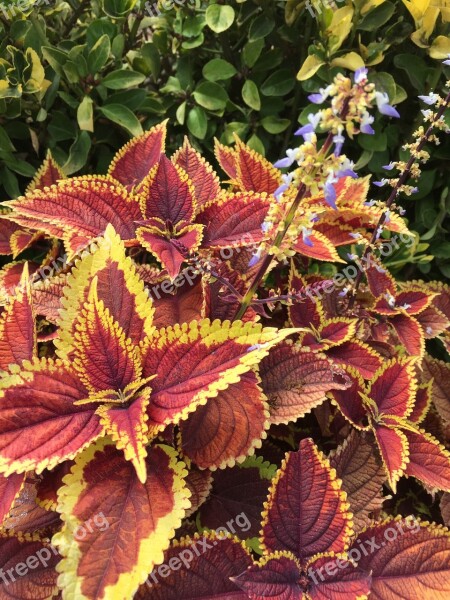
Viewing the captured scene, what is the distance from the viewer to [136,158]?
3.95ft

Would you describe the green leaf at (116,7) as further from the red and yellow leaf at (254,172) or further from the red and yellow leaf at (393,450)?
the red and yellow leaf at (393,450)

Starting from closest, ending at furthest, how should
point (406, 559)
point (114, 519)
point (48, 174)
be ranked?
point (114, 519) < point (406, 559) < point (48, 174)

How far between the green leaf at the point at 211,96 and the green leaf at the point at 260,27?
145 millimetres

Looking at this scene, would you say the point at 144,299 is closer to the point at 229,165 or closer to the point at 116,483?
the point at 116,483

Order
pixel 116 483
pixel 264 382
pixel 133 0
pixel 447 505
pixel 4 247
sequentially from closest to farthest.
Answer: pixel 116 483, pixel 264 382, pixel 447 505, pixel 4 247, pixel 133 0

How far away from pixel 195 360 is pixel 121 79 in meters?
0.90

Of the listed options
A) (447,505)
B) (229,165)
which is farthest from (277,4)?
(447,505)

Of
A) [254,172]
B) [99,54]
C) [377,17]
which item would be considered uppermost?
[377,17]

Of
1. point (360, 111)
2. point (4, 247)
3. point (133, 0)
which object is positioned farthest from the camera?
point (133, 0)

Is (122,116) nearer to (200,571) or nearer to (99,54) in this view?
(99,54)

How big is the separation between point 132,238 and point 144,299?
0.85 ft

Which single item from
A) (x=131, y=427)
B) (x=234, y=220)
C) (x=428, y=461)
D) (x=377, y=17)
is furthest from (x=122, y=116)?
(x=428, y=461)

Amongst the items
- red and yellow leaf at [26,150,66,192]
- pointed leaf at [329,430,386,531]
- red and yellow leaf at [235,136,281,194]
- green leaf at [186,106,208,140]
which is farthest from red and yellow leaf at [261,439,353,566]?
green leaf at [186,106,208,140]

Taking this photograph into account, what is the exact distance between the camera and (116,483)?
0.73 m
